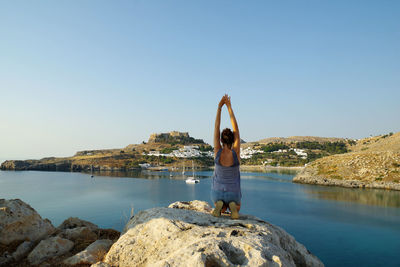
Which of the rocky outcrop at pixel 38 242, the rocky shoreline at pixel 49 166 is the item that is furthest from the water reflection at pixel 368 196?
the rocky shoreline at pixel 49 166

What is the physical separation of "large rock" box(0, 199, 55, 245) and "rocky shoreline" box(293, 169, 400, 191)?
2493 inches

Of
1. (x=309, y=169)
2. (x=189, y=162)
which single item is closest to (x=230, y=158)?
Answer: (x=309, y=169)

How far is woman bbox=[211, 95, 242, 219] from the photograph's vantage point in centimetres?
657

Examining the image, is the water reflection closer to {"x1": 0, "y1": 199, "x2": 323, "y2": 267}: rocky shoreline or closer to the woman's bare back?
{"x1": 0, "y1": 199, "x2": 323, "y2": 267}: rocky shoreline

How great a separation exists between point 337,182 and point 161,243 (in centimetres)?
6735

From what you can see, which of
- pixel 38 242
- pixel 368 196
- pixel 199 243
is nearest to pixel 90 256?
pixel 38 242

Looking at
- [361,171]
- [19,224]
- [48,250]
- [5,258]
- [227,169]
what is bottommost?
[361,171]

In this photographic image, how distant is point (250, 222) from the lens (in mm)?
6418

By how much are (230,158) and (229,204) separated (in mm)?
1207

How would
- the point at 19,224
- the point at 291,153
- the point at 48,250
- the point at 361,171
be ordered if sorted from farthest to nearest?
1. the point at 291,153
2. the point at 361,171
3. the point at 19,224
4. the point at 48,250

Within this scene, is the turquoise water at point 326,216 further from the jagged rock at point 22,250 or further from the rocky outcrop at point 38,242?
the jagged rock at point 22,250

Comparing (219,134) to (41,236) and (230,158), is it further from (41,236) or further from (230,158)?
(41,236)

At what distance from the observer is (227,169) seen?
22.0 feet

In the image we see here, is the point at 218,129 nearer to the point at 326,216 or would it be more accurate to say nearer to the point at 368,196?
the point at 326,216
